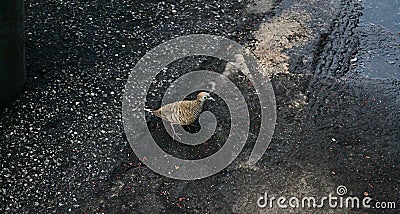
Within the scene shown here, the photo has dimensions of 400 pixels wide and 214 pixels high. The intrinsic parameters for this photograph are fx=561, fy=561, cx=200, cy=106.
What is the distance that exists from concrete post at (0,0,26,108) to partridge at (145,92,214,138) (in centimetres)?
116

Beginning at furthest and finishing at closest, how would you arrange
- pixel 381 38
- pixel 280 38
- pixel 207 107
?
1. pixel 381 38
2. pixel 280 38
3. pixel 207 107

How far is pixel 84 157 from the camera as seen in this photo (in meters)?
4.14

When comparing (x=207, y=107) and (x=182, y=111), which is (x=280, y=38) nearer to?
(x=207, y=107)

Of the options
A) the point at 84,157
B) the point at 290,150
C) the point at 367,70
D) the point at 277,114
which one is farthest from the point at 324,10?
the point at 84,157

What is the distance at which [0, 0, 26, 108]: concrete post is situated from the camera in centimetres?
409

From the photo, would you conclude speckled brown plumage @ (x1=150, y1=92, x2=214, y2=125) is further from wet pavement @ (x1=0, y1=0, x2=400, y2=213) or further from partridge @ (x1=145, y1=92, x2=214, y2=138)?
wet pavement @ (x1=0, y1=0, x2=400, y2=213)

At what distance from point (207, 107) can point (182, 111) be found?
1.67 feet

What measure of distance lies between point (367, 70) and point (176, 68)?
6.06 feet

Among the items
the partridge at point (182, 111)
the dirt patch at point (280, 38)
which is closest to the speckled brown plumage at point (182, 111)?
the partridge at point (182, 111)

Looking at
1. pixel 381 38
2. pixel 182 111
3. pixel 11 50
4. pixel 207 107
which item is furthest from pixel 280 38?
pixel 11 50

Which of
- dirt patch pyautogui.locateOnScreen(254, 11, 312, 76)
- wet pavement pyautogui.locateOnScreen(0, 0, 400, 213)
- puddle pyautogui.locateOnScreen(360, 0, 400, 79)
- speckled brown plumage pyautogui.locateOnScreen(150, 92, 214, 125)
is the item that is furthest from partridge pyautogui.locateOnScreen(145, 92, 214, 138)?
puddle pyautogui.locateOnScreen(360, 0, 400, 79)

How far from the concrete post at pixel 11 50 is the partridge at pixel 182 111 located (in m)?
1.16

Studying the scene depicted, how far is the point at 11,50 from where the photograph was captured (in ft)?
13.9

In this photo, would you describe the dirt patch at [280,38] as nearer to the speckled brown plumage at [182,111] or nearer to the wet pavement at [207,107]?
the wet pavement at [207,107]
